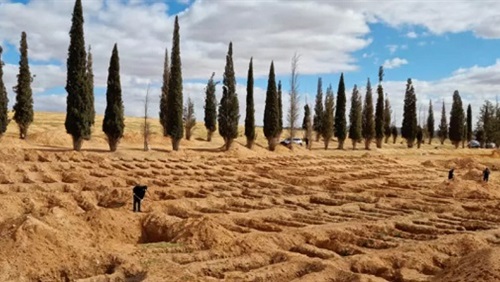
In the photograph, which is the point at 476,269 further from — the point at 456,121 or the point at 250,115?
the point at 456,121

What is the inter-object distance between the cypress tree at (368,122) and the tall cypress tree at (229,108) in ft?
68.3

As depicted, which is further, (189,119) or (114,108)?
(189,119)

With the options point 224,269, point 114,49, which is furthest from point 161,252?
point 114,49

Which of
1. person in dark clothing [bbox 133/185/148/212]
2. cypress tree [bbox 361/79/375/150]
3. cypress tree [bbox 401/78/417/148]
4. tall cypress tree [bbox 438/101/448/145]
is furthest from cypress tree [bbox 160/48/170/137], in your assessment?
tall cypress tree [bbox 438/101/448/145]

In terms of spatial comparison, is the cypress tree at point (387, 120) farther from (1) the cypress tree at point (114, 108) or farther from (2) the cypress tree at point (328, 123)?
(1) the cypress tree at point (114, 108)

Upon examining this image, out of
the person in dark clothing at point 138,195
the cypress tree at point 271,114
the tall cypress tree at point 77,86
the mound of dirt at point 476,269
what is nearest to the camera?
the mound of dirt at point 476,269

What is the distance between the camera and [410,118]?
70.1m

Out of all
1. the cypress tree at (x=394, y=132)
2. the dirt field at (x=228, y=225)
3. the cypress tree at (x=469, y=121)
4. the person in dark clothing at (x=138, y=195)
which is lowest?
the dirt field at (x=228, y=225)

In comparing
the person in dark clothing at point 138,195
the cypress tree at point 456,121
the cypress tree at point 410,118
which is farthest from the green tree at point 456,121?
the person in dark clothing at point 138,195

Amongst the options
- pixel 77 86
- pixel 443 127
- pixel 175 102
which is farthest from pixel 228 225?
pixel 443 127

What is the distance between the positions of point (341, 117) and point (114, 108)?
1169 inches

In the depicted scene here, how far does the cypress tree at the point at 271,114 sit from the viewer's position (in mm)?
51188

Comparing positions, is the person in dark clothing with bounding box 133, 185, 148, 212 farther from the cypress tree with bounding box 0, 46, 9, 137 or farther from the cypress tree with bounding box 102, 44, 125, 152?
the cypress tree with bounding box 0, 46, 9, 137

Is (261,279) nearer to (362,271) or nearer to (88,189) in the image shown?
(362,271)
